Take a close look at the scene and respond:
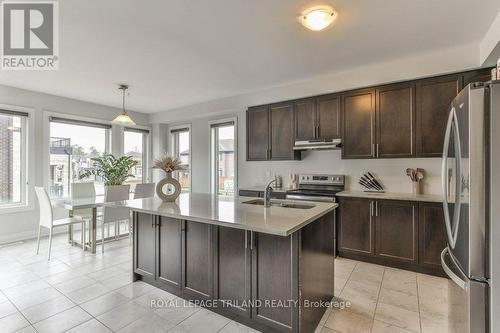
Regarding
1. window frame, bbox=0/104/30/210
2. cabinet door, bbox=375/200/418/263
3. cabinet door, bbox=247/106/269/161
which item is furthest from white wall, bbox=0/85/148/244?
cabinet door, bbox=375/200/418/263

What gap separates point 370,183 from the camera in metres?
3.59

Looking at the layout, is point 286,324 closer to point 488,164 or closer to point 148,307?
point 148,307

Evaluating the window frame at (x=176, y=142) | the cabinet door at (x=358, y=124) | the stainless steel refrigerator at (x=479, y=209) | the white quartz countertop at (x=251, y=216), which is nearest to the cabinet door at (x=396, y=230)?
the cabinet door at (x=358, y=124)

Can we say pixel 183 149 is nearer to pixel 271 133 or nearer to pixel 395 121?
pixel 271 133

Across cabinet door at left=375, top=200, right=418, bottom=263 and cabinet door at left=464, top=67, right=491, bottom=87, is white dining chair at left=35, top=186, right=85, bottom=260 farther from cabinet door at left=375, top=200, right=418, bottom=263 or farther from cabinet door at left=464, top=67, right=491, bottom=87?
cabinet door at left=464, top=67, right=491, bottom=87

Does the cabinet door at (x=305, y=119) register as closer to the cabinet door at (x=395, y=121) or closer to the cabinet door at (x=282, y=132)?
the cabinet door at (x=282, y=132)

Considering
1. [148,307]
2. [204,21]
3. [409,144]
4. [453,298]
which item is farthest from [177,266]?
[409,144]

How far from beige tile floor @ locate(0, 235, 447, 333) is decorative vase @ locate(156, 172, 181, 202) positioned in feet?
3.17

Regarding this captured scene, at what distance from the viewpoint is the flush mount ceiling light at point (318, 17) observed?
2074 millimetres

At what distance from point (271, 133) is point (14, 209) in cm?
455

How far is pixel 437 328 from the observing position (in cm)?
193

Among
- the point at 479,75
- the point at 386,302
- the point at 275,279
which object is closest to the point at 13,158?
the point at 275,279

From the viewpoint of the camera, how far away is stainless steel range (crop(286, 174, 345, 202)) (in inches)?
137

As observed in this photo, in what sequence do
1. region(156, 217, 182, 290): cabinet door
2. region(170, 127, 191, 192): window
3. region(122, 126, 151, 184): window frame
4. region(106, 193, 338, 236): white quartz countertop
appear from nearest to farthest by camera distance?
region(106, 193, 338, 236): white quartz countertop < region(156, 217, 182, 290): cabinet door < region(170, 127, 191, 192): window < region(122, 126, 151, 184): window frame
